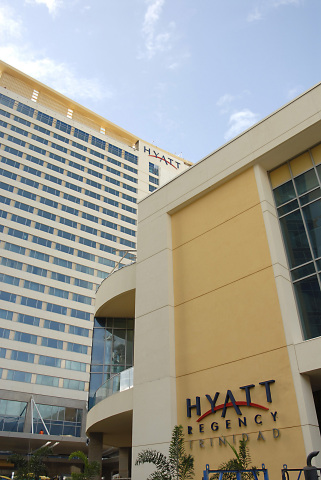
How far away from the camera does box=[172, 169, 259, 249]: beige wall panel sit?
15.7m

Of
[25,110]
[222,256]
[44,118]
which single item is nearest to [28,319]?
[44,118]

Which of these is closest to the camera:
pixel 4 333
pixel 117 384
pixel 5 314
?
pixel 117 384

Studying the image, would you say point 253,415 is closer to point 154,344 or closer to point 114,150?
point 154,344

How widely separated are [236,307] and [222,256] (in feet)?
6.92

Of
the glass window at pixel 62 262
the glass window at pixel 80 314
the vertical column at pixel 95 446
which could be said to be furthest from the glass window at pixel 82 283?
the vertical column at pixel 95 446

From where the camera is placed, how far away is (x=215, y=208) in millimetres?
16672

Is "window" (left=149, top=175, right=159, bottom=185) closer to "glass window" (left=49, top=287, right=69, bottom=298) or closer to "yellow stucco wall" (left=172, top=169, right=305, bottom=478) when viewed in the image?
"glass window" (left=49, top=287, right=69, bottom=298)

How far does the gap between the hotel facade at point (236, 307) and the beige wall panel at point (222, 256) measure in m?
0.04

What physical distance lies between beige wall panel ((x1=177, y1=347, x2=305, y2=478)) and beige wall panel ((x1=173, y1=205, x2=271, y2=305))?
2975mm

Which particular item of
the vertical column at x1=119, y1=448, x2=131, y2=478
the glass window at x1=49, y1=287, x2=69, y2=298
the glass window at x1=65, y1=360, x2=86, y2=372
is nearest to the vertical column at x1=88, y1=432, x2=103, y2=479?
the vertical column at x1=119, y1=448, x2=131, y2=478

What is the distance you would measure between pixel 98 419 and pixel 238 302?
8.77 metres

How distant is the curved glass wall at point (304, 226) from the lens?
12813 mm

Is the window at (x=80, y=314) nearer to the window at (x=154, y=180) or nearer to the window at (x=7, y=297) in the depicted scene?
the window at (x=7, y=297)

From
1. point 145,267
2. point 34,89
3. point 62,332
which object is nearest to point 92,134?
point 34,89
